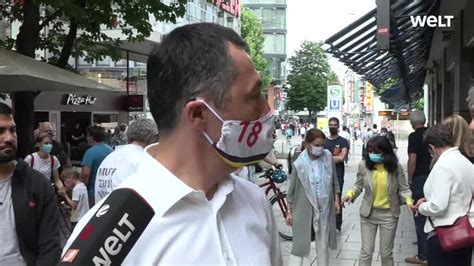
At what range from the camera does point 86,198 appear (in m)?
7.09

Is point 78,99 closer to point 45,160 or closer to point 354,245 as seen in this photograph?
point 45,160

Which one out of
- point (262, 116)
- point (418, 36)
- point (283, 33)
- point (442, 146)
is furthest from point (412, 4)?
point (283, 33)

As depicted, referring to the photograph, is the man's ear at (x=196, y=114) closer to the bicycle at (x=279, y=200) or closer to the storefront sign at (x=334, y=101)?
the bicycle at (x=279, y=200)

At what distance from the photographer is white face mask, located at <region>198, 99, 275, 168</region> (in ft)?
5.27

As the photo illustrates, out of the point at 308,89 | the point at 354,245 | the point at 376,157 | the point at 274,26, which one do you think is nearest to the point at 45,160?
the point at 376,157

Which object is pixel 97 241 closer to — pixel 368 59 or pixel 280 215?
pixel 280 215

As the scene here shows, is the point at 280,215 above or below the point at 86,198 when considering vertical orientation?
below

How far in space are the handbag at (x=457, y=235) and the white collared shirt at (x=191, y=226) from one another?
3.45 metres

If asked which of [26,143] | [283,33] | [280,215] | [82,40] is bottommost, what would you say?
[280,215]

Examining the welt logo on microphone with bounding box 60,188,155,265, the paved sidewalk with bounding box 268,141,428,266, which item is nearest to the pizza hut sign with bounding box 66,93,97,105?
the paved sidewalk with bounding box 268,141,428,266

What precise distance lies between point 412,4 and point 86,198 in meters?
5.77

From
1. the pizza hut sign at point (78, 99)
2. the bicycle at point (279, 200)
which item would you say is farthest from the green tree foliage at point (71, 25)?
the pizza hut sign at point (78, 99)

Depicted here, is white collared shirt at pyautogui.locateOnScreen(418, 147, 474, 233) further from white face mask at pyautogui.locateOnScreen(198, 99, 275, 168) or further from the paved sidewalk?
white face mask at pyautogui.locateOnScreen(198, 99, 275, 168)

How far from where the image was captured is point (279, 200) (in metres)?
9.73
